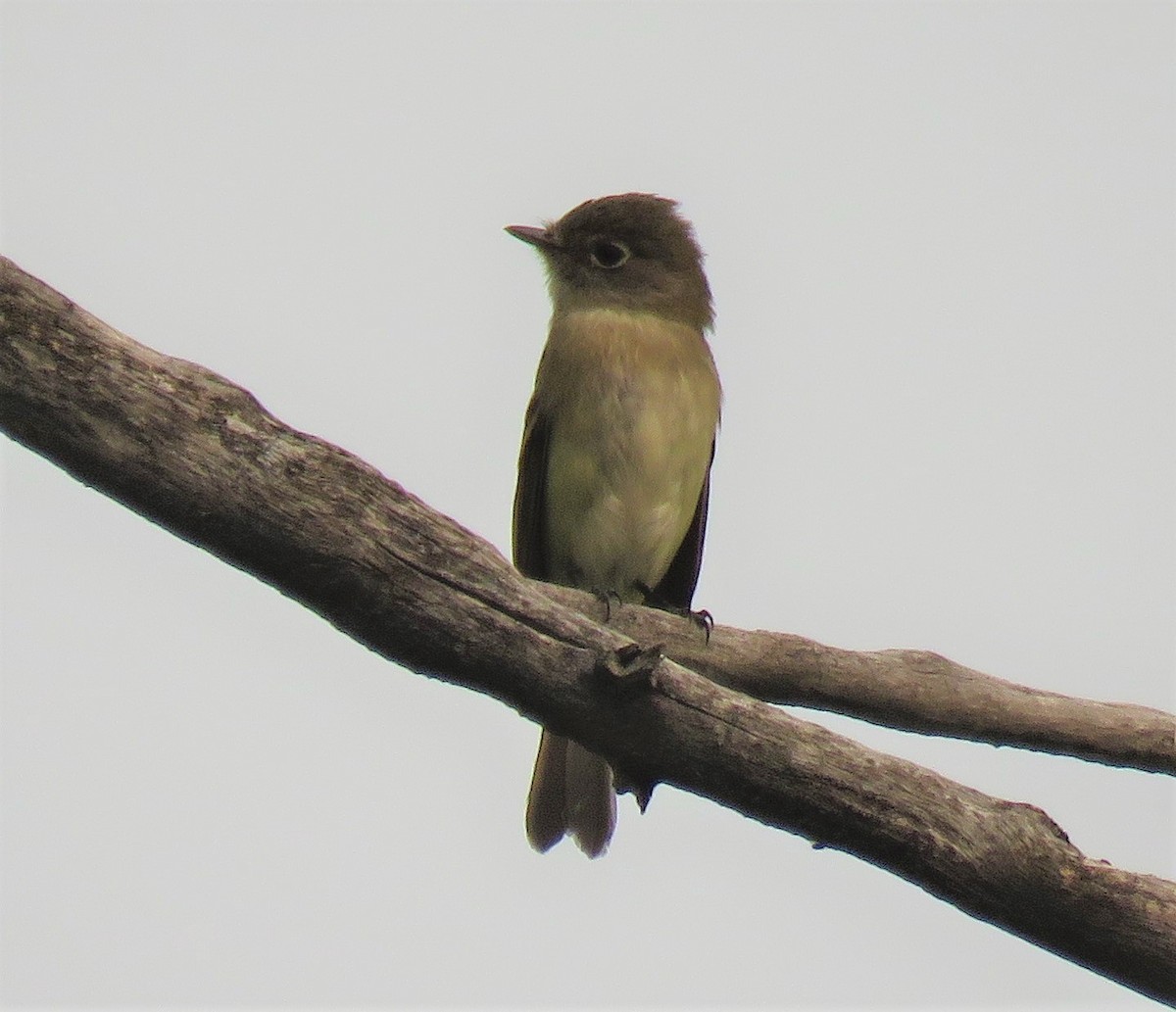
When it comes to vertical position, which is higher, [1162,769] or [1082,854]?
[1162,769]

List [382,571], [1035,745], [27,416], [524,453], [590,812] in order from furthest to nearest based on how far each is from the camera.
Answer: [524,453], [590,812], [1035,745], [382,571], [27,416]

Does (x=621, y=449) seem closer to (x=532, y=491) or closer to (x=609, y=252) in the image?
(x=532, y=491)

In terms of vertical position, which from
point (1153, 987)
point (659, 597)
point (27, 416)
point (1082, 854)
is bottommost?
point (1153, 987)

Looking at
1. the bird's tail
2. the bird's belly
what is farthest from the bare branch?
the bird's belly

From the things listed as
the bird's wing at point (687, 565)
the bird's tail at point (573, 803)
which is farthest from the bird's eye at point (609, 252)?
the bird's tail at point (573, 803)

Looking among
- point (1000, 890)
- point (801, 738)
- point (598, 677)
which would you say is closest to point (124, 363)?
point (598, 677)

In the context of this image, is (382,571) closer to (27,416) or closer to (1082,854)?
(27,416)

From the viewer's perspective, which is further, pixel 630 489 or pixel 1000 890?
pixel 630 489
